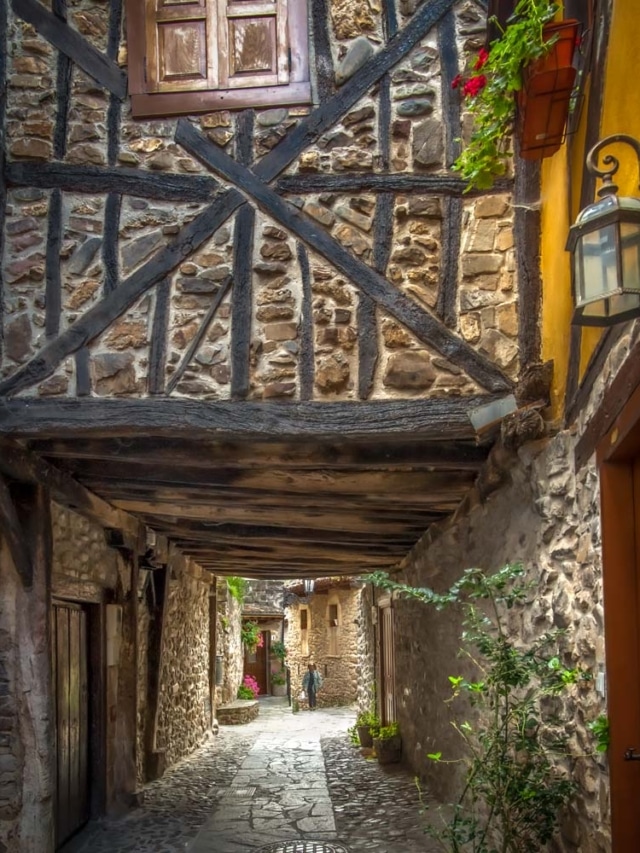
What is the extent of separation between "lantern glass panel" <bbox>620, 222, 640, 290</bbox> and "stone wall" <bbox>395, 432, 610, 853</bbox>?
1.33 m

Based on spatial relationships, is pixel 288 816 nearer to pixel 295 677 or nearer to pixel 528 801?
pixel 528 801

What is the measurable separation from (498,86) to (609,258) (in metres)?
1.83

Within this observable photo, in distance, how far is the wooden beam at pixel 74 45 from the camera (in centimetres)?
486

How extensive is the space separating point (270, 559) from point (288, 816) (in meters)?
3.62

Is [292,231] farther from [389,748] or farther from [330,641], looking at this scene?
[330,641]

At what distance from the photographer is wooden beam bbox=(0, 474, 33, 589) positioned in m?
4.98

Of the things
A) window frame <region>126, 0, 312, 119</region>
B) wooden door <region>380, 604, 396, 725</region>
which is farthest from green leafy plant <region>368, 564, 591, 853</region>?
wooden door <region>380, 604, 396, 725</region>

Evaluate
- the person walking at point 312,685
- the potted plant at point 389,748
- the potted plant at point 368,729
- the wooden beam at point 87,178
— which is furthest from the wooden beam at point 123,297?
the person walking at point 312,685

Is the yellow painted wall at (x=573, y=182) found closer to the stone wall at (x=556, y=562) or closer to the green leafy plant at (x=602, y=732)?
the stone wall at (x=556, y=562)

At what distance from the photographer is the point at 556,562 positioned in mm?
4074

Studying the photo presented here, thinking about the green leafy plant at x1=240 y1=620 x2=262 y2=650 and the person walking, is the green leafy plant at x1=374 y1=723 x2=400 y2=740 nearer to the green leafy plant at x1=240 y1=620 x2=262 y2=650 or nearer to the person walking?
the person walking

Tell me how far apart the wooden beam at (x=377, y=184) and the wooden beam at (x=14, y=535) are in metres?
2.22

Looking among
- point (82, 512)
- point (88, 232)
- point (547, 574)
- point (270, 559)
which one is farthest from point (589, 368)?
point (270, 559)

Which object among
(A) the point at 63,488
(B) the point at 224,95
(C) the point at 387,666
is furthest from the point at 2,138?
(C) the point at 387,666
